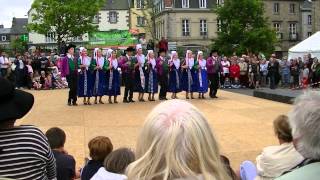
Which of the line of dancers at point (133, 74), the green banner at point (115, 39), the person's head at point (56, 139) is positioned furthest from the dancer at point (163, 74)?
the green banner at point (115, 39)

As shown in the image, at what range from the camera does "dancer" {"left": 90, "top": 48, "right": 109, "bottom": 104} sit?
741 inches

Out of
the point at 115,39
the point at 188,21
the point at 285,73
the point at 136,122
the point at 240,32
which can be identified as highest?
the point at 188,21

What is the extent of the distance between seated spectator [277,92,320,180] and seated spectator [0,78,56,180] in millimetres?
1904

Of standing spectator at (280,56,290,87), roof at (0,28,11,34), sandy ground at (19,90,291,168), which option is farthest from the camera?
roof at (0,28,11,34)

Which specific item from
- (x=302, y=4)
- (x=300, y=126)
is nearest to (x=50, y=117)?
(x=300, y=126)

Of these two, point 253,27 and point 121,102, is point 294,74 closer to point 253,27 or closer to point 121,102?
point 121,102

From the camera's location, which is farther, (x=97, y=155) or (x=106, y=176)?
(x=97, y=155)

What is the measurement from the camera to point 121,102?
64.8 feet

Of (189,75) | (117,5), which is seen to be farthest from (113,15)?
(189,75)

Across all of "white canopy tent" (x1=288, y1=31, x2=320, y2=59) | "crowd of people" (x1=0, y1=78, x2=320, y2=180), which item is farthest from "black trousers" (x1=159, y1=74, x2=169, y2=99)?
"white canopy tent" (x1=288, y1=31, x2=320, y2=59)

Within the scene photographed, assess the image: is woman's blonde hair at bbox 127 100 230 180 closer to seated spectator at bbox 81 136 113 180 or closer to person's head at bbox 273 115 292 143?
person's head at bbox 273 115 292 143

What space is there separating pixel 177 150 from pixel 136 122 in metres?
11.6

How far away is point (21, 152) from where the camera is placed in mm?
4152

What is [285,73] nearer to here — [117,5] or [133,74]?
[133,74]
